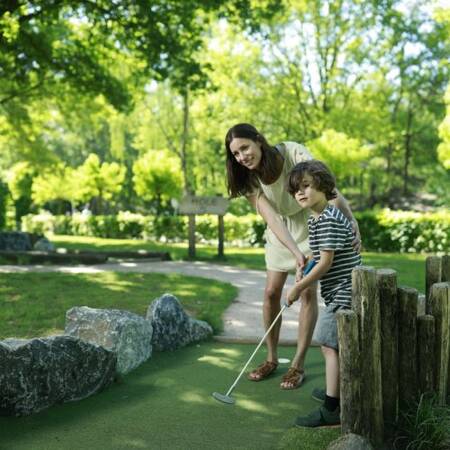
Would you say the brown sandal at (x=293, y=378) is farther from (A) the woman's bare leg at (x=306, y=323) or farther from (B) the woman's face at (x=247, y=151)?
(B) the woman's face at (x=247, y=151)

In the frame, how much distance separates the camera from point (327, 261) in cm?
319

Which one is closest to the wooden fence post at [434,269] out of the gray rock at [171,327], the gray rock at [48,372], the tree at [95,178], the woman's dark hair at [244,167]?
the woman's dark hair at [244,167]

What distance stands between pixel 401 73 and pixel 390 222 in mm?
12814

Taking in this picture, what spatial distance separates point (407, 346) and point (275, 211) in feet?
4.35

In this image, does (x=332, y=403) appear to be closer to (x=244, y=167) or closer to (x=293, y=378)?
(x=293, y=378)

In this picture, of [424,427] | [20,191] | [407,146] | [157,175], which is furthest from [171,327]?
[20,191]

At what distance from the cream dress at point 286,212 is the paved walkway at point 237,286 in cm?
132

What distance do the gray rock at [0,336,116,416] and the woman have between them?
3.46ft

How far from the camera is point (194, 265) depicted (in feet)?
40.0

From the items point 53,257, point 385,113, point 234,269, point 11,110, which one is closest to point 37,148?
point 11,110

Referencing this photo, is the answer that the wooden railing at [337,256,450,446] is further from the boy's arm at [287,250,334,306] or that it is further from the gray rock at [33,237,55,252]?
the gray rock at [33,237,55,252]

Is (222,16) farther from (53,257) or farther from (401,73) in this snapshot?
(401,73)

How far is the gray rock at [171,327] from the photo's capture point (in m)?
4.85

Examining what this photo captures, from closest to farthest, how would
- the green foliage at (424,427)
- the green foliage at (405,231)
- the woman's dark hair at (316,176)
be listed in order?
the green foliage at (424,427) < the woman's dark hair at (316,176) < the green foliage at (405,231)
